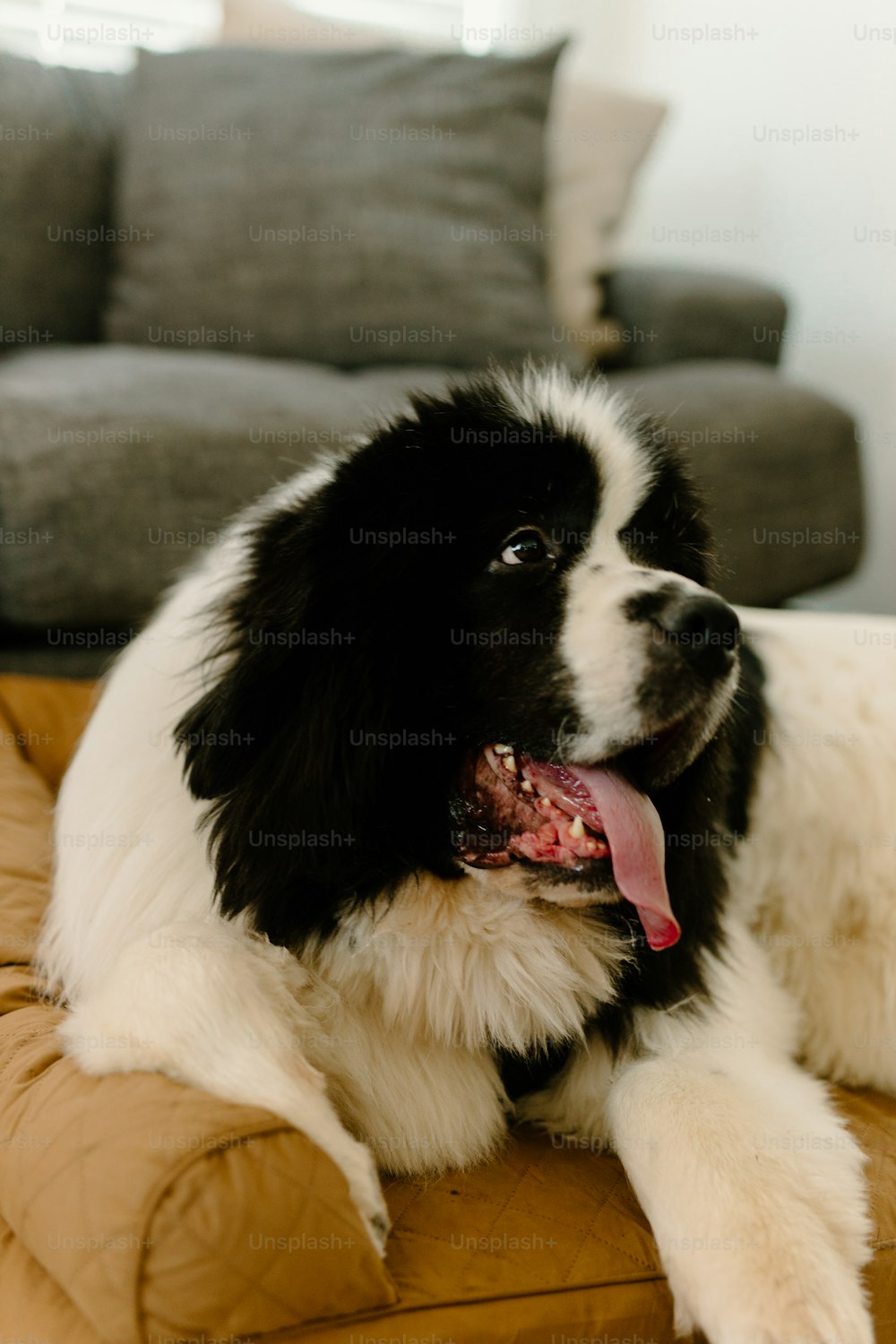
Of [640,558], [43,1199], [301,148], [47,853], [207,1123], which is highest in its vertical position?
[301,148]

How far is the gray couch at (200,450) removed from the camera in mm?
2217

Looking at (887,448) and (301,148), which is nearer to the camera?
(301,148)

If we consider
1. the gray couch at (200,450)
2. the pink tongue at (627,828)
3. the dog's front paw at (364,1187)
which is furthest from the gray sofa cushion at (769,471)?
the dog's front paw at (364,1187)

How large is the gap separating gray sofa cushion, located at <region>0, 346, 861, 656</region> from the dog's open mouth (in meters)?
0.94

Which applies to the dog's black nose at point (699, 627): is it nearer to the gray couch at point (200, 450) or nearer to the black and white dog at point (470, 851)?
the black and white dog at point (470, 851)

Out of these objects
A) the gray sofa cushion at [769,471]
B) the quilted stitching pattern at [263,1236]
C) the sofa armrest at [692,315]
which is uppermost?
the sofa armrest at [692,315]

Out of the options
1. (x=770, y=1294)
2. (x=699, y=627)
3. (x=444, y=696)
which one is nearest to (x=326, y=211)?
(x=444, y=696)

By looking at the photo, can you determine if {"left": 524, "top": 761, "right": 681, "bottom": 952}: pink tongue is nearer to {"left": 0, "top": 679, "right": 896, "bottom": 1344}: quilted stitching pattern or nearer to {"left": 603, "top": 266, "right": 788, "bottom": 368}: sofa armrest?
{"left": 0, "top": 679, "right": 896, "bottom": 1344}: quilted stitching pattern

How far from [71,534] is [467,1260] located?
5.22 ft

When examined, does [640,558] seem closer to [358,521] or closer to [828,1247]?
[358,521]

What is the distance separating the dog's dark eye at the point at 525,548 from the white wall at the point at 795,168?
218 cm

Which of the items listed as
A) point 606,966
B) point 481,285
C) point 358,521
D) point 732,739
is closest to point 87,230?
point 481,285

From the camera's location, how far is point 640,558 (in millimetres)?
1443

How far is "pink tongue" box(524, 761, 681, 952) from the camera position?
1233mm
